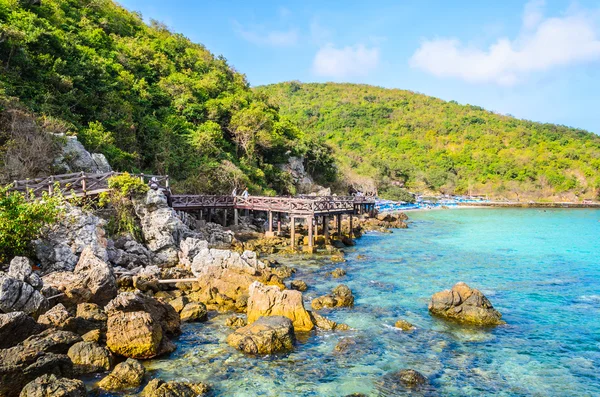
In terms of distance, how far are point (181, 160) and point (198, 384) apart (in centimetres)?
2902

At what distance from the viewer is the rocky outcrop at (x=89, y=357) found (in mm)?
9836

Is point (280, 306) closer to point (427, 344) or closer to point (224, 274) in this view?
point (224, 274)

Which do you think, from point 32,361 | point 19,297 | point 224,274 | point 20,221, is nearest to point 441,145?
point 224,274

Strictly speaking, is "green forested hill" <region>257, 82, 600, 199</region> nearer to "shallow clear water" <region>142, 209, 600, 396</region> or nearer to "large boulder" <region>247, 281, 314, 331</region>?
"shallow clear water" <region>142, 209, 600, 396</region>

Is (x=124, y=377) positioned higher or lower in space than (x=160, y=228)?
lower

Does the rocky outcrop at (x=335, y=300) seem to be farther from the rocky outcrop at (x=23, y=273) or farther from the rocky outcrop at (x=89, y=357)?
the rocky outcrop at (x=23, y=273)

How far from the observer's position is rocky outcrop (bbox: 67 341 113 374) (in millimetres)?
9836

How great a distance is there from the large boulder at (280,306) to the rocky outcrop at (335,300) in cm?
214

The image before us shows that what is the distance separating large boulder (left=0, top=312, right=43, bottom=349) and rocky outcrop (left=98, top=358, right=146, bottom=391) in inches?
99.5

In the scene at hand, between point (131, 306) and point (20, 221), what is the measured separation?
23.7 feet

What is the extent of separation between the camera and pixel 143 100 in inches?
1582

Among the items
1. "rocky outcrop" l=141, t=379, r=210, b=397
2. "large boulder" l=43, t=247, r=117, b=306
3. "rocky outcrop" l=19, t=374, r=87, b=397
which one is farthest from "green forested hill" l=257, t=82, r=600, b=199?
"rocky outcrop" l=19, t=374, r=87, b=397

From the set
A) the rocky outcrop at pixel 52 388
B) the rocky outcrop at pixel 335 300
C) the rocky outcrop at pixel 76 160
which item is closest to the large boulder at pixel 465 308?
the rocky outcrop at pixel 335 300

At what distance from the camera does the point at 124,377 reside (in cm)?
942
